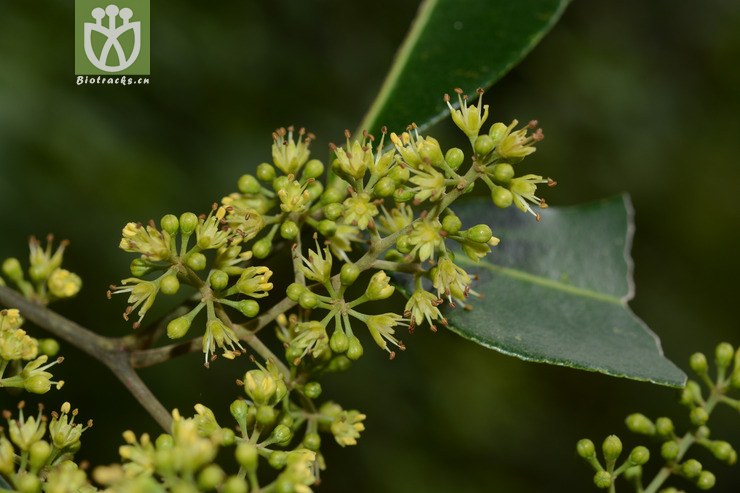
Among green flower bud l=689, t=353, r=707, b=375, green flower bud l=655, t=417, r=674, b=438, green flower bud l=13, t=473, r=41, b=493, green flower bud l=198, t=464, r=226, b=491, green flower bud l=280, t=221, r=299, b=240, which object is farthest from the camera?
green flower bud l=689, t=353, r=707, b=375

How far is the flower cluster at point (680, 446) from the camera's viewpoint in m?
1.94

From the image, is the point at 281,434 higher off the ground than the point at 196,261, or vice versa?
the point at 196,261

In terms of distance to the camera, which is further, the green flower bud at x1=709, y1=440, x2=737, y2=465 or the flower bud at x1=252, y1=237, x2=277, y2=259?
the green flower bud at x1=709, y1=440, x2=737, y2=465

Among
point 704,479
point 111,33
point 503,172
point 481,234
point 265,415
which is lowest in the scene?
point 704,479

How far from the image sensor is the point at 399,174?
176 cm

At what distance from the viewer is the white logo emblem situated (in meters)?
2.58

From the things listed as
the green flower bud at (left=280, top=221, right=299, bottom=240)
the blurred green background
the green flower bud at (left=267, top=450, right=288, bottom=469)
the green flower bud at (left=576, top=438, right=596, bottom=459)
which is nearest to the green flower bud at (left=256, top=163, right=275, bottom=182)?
the green flower bud at (left=280, top=221, right=299, bottom=240)

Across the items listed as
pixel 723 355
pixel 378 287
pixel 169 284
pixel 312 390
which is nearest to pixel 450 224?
A: pixel 378 287

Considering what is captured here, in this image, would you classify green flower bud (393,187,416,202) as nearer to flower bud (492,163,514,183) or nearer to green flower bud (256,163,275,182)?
flower bud (492,163,514,183)

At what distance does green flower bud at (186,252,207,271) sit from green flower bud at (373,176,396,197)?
0.37 meters

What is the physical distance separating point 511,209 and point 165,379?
203 centimetres

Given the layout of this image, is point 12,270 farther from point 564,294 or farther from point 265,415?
point 564,294

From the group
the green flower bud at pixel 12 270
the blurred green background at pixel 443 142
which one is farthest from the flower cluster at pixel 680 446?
the blurred green background at pixel 443 142

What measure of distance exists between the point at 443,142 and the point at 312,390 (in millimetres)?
2489
